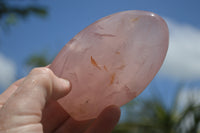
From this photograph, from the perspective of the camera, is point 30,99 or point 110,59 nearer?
point 30,99

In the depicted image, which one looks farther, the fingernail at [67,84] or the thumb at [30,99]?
the fingernail at [67,84]

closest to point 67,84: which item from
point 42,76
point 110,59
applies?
point 42,76

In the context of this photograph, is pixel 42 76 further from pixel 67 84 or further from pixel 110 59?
pixel 110 59

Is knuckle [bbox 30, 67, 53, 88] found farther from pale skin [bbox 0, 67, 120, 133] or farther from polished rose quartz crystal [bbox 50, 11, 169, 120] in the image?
polished rose quartz crystal [bbox 50, 11, 169, 120]

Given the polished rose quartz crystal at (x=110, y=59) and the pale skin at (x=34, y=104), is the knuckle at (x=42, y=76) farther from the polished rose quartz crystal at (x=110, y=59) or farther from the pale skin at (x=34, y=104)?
the polished rose quartz crystal at (x=110, y=59)

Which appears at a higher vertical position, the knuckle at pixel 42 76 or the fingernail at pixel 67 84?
the knuckle at pixel 42 76

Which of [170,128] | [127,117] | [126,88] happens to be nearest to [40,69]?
[126,88]

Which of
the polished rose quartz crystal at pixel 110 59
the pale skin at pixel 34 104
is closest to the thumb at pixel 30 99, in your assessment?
the pale skin at pixel 34 104
